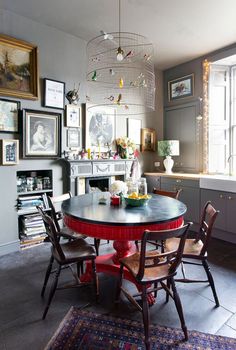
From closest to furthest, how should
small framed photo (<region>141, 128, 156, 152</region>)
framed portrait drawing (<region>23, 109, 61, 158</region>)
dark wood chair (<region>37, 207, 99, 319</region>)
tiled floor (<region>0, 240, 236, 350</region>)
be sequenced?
1. tiled floor (<region>0, 240, 236, 350</region>)
2. dark wood chair (<region>37, 207, 99, 319</region>)
3. framed portrait drawing (<region>23, 109, 61, 158</region>)
4. small framed photo (<region>141, 128, 156, 152</region>)

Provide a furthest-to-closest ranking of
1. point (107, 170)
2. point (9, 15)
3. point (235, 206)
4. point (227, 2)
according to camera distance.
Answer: point (107, 170)
point (235, 206)
point (9, 15)
point (227, 2)

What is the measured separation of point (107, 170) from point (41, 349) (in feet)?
9.00

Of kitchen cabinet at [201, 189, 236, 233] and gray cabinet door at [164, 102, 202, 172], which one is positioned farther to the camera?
gray cabinet door at [164, 102, 202, 172]

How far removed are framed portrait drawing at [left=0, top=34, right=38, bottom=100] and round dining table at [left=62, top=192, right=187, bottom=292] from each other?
5.51 ft

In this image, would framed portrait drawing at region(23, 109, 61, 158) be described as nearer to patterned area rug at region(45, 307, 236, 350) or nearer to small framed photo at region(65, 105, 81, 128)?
small framed photo at region(65, 105, 81, 128)

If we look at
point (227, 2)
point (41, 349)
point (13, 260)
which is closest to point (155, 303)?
point (41, 349)

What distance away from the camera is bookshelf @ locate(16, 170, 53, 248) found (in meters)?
3.19

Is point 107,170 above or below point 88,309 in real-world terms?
above

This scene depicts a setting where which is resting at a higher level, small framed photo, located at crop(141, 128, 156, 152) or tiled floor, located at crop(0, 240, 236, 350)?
small framed photo, located at crop(141, 128, 156, 152)

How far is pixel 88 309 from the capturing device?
75.8 inches

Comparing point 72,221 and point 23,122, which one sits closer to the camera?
point 72,221

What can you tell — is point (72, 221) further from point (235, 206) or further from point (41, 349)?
point (235, 206)

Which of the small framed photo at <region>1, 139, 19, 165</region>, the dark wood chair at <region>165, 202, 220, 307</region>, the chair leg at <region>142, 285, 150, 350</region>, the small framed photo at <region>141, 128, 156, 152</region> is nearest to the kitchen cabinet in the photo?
the dark wood chair at <region>165, 202, 220, 307</region>

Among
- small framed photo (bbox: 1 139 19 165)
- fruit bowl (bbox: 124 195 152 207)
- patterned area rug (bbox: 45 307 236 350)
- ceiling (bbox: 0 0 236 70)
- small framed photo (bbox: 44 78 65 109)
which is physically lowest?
patterned area rug (bbox: 45 307 236 350)
